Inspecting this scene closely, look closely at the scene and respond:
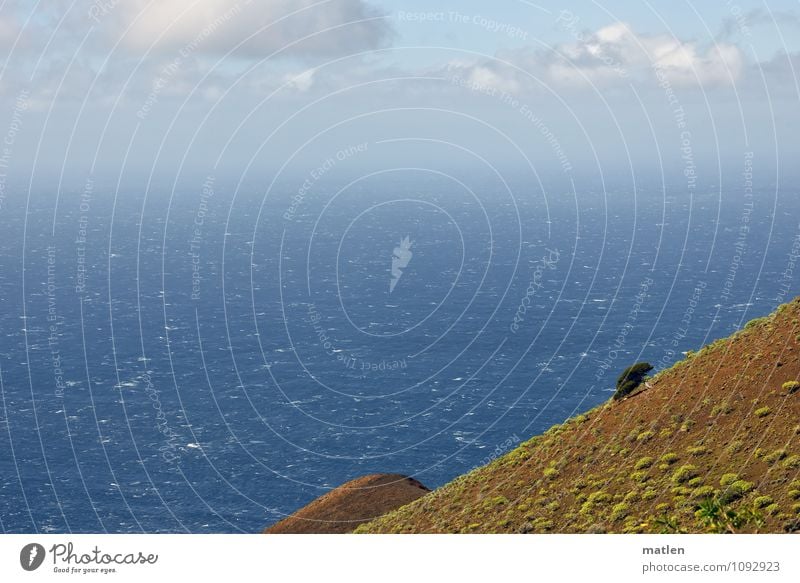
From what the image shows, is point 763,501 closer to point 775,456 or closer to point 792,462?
point 792,462

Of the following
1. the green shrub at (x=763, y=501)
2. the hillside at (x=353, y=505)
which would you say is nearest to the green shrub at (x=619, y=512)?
the green shrub at (x=763, y=501)

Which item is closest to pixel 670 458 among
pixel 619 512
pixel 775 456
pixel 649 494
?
pixel 649 494

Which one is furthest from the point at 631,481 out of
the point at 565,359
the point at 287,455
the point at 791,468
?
the point at 565,359

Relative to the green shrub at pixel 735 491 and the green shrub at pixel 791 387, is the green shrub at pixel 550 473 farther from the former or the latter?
the green shrub at pixel 791 387

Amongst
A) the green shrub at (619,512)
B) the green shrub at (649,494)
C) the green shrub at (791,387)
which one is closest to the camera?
the green shrub at (619,512)

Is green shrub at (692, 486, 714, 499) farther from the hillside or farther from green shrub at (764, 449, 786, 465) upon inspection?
the hillside
